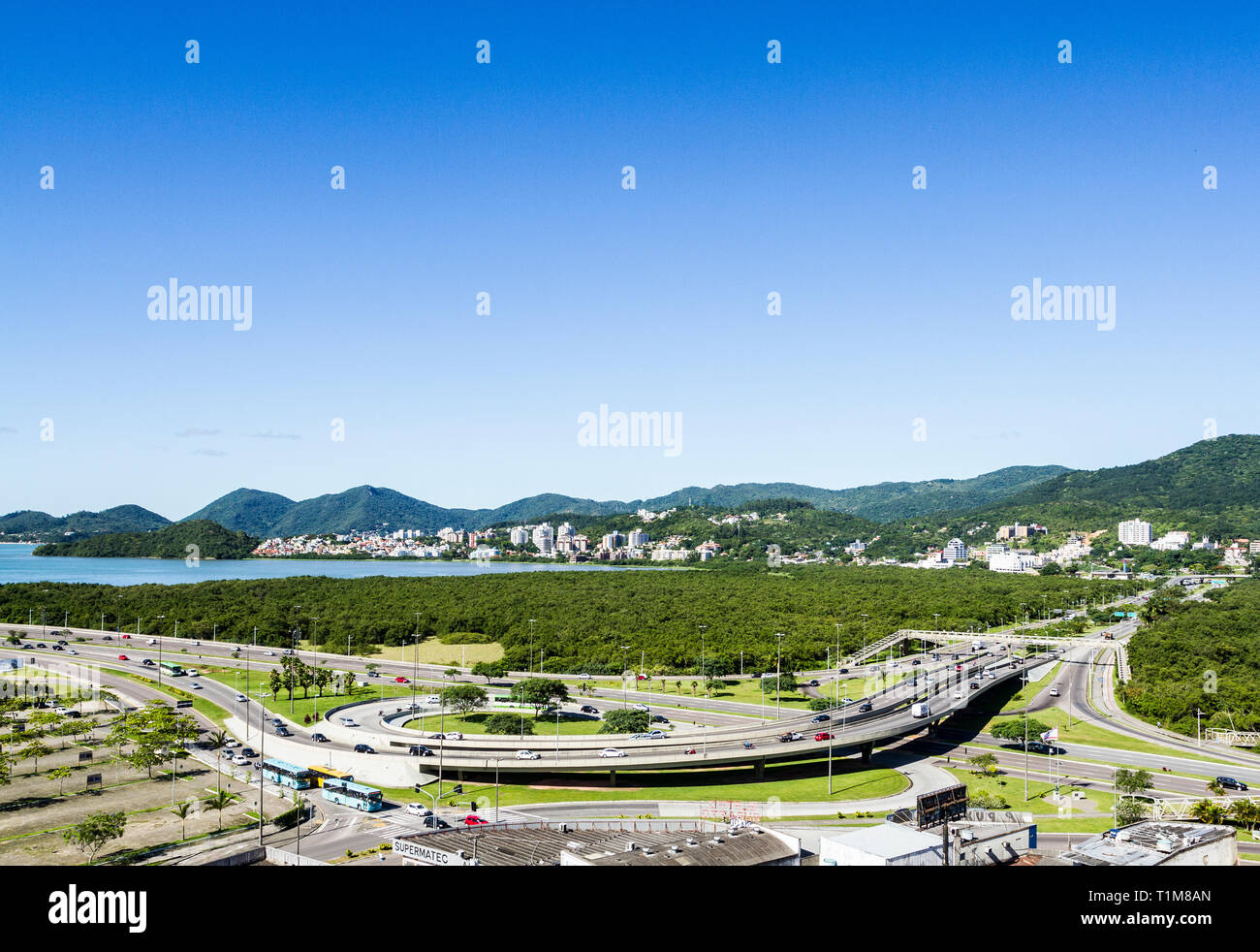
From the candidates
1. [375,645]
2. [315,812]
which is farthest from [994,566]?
[315,812]

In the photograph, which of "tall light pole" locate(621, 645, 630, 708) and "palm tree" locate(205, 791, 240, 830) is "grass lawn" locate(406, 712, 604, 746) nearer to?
"tall light pole" locate(621, 645, 630, 708)

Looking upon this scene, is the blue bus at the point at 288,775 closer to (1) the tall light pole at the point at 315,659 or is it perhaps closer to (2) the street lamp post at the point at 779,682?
(1) the tall light pole at the point at 315,659

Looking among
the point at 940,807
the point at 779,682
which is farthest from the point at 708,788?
the point at 779,682

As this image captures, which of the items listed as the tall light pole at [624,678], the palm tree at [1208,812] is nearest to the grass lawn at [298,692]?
the tall light pole at [624,678]

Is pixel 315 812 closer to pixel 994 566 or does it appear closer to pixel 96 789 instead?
pixel 96 789
